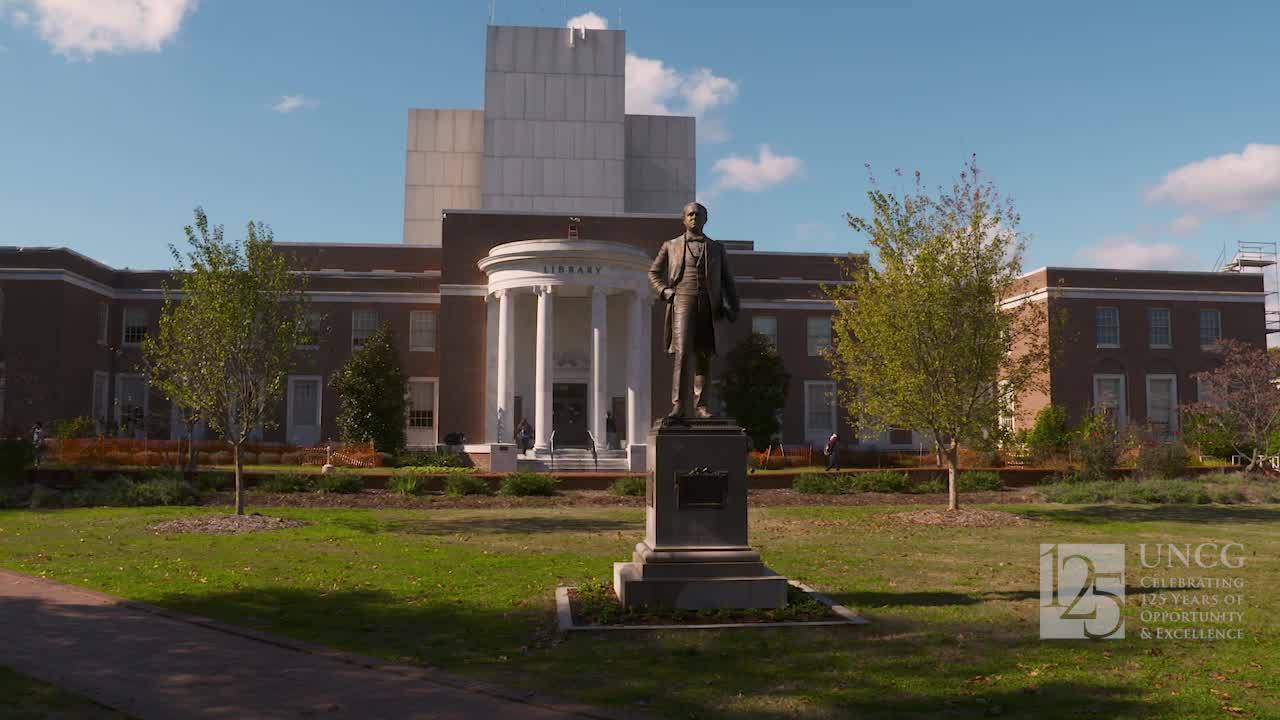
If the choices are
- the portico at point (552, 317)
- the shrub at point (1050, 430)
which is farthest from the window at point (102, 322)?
the shrub at point (1050, 430)

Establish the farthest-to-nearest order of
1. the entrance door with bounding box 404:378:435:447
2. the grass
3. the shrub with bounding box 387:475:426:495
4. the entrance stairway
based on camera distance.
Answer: the entrance door with bounding box 404:378:435:447 → the entrance stairway → the shrub with bounding box 387:475:426:495 → the grass

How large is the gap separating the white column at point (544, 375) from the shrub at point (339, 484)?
10.3 meters

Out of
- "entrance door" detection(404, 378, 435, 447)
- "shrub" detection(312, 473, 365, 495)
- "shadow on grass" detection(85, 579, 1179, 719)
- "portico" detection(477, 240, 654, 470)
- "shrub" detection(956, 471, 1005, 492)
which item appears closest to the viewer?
"shadow on grass" detection(85, 579, 1179, 719)

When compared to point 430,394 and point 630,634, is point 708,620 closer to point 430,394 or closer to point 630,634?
point 630,634

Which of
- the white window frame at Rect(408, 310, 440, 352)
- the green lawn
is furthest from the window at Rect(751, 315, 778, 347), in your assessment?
the green lawn

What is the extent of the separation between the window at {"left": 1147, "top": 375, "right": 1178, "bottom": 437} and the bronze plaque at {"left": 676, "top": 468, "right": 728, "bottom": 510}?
41.4m

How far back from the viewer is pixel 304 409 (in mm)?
42188

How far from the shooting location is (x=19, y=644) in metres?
7.69

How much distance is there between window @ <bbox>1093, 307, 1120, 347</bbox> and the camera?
4422cm

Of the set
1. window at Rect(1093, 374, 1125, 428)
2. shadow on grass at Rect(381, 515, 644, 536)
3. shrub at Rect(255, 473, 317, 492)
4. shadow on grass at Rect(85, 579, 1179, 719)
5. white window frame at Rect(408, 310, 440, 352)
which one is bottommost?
shadow on grass at Rect(381, 515, 644, 536)

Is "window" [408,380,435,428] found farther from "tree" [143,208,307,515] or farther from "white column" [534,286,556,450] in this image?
"tree" [143,208,307,515]

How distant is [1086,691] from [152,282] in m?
46.3

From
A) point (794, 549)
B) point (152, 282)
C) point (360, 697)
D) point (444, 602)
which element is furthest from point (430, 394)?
point (360, 697)

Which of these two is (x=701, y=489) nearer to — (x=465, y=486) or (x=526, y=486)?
(x=526, y=486)
